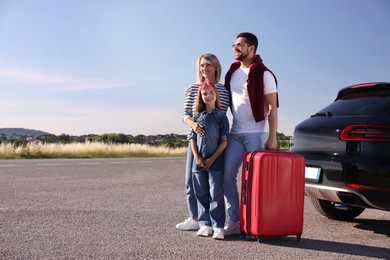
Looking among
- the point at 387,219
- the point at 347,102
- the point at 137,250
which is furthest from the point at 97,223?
the point at 387,219

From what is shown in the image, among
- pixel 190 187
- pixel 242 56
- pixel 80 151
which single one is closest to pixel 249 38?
pixel 242 56

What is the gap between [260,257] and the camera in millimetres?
4027

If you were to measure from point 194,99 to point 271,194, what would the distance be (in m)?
1.27

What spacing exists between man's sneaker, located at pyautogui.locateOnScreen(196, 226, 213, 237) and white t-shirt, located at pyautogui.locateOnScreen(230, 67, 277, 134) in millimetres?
996

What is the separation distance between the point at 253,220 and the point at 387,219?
260cm

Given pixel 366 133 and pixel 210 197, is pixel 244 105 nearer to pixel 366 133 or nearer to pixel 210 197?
pixel 210 197

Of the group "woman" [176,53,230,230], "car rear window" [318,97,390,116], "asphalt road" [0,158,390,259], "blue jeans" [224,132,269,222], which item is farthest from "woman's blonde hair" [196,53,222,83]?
"asphalt road" [0,158,390,259]

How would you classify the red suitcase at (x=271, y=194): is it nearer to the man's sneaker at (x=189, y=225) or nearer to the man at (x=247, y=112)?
the man at (x=247, y=112)

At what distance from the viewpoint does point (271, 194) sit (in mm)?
4477

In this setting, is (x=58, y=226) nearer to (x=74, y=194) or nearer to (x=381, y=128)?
(x=74, y=194)

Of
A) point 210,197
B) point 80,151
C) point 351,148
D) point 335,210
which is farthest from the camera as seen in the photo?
point 80,151

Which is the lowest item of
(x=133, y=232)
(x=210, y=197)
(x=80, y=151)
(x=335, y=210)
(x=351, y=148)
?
(x=133, y=232)

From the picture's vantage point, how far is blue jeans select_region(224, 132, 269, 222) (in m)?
4.83

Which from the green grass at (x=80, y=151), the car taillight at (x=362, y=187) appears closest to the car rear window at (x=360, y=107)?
the car taillight at (x=362, y=187)
